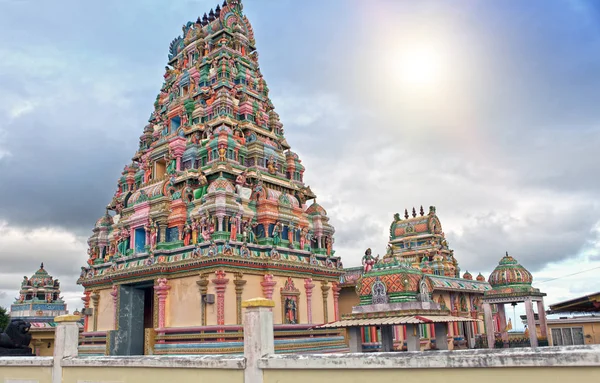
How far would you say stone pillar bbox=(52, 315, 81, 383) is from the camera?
13.5 metres

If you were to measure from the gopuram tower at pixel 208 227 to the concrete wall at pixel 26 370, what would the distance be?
1053 cm

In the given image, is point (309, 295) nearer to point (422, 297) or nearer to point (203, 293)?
point (203, 293)

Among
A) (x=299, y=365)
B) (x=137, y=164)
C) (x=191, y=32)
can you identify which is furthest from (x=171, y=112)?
(x=299, y=365)

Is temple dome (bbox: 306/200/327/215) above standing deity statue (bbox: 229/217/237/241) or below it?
above

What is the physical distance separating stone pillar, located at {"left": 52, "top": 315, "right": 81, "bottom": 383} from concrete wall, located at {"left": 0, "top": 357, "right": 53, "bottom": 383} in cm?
30

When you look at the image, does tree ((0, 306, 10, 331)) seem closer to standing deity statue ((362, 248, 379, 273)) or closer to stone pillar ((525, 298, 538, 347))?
standing deity statue ((362, 248, 379, 273))

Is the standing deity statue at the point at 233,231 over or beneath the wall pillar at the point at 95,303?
over

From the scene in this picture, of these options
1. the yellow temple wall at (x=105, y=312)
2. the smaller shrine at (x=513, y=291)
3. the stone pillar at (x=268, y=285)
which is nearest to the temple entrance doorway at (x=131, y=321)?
the yellow temple wall at (x=105, y=312)

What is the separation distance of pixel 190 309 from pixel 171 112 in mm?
14864

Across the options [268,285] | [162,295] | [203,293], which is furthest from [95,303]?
[268,285]

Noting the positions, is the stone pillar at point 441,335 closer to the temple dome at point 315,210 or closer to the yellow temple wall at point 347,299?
the yellow temple wall at point 347,299

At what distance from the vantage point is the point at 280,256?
1102 inches

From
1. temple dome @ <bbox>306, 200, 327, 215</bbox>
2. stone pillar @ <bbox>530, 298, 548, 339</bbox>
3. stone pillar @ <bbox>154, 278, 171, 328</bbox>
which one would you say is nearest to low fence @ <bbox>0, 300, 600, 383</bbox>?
stone pillar @ <bbox>154, 278, 171, 328</bbox>

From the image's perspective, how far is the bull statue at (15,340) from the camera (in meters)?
15.8
